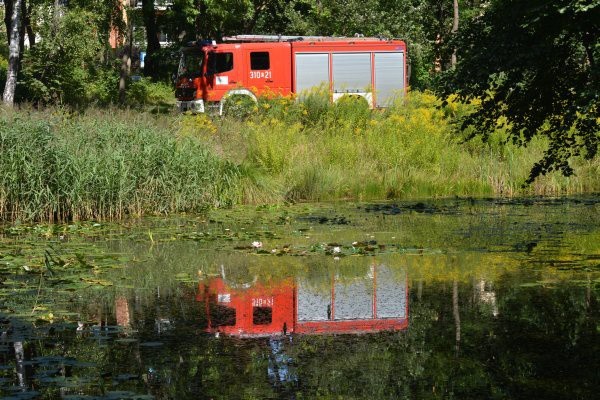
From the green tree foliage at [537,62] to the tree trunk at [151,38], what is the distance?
75.8 feet

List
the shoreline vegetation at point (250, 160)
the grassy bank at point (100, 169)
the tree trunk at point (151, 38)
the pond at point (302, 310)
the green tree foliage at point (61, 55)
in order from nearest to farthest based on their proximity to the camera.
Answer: the pond at point (302, 310)
the grassy bank at point (100, 169)
the shoreline vegetation at point (250, 160)
the green tree foliage at point (61, 55)
the tree trunk at point (151, 38)

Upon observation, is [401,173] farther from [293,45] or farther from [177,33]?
[177,33]

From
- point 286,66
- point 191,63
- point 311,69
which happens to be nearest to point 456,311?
point 191,63

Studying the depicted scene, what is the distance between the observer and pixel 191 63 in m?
34.3

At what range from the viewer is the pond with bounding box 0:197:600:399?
6566 mm

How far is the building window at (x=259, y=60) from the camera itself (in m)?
34.8

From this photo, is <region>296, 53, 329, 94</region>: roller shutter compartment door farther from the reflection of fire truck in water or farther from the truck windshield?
the reflection of fire truck in water

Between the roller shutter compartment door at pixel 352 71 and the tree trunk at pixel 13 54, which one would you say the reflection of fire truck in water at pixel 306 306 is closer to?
the tree trunk at pixel 13 54

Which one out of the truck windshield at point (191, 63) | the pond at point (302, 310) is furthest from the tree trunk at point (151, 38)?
the pond at point (302, 310)

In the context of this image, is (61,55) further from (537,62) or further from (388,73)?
(537,62)

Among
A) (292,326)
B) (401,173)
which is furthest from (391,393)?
(401,173)

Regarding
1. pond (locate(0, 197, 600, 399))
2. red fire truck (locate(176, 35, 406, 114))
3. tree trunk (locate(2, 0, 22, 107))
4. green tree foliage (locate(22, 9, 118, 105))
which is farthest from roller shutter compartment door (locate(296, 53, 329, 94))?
pond (locate(0, 197, 600, 399))

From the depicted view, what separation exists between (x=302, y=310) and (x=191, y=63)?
85.7ft

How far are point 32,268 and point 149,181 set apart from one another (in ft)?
19.4
